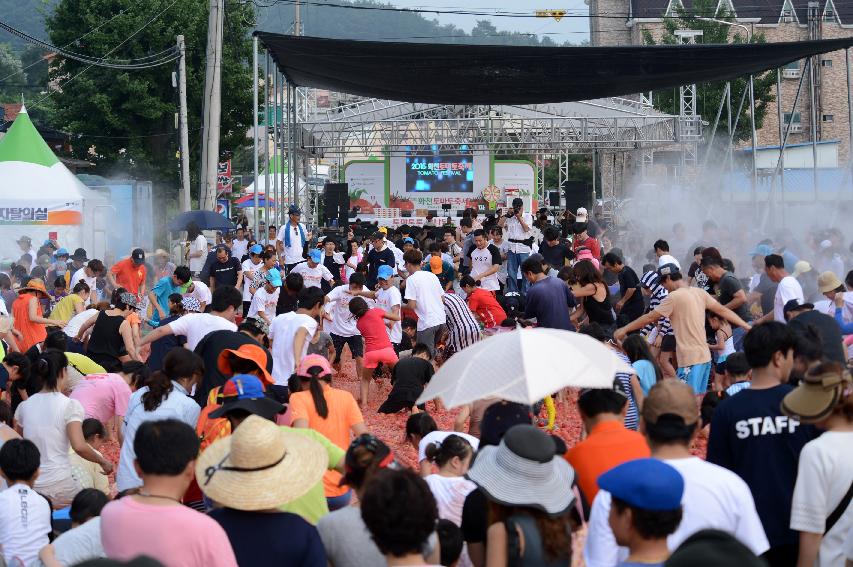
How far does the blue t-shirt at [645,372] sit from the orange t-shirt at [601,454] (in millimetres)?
3614

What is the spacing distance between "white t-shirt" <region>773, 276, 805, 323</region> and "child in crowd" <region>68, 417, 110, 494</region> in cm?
653

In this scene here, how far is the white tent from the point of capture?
23391mm

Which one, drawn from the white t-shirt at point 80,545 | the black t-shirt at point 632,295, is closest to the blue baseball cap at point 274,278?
the black t-shirt at point 632,295

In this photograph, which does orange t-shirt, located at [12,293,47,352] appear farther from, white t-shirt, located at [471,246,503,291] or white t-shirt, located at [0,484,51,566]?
white t-shirt, located at [0,484,51,566]

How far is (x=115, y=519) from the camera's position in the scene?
379 centimetres

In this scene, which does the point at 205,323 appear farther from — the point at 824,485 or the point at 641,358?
the point at 824,485

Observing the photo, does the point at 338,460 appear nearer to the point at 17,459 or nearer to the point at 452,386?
the point at 452,386

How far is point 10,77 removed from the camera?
78.4 meters

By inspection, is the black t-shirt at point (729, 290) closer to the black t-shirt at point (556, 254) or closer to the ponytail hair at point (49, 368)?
the black t-shirt at point (556, 254)

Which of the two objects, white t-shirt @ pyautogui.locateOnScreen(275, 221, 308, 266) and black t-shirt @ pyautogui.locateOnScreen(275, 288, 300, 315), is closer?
black t-shirt @ pyautogui.locateOnScreen(275, 288, 300, 315)

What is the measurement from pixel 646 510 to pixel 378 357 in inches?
365

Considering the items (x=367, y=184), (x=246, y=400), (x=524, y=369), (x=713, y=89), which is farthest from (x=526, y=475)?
(x=713, y=89)

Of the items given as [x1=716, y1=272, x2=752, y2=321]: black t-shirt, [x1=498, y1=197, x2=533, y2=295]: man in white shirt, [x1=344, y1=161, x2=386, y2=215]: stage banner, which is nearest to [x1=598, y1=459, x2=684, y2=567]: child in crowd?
[x1=716, y1=272, x2=752, y2=321]: black t-shirt

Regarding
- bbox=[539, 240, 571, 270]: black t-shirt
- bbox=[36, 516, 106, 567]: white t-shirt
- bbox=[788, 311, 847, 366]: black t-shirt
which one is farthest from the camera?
bbox=[539, 240, 571, 270]: black t-shirt
